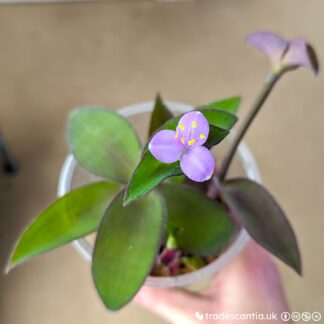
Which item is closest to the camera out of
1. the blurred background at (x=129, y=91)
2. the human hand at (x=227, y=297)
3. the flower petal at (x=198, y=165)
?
the flower petal at (x=198, y=165)

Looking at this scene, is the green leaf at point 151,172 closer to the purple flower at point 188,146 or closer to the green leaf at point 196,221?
the purple flower at point 188,146

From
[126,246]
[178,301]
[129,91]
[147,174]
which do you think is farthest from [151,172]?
[129,91]

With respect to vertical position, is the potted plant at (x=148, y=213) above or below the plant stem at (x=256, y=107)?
below

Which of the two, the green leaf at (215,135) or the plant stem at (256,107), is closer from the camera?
the green leaf at (215,135)

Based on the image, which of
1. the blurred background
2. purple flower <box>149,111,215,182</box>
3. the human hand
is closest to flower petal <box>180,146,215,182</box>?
purple flower <box>149,111,215,182</box>

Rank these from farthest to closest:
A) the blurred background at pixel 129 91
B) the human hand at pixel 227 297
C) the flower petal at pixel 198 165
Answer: the blurred background at pixel 129 91, the human hand at pixel 227 297, the flower petal at pixel 198 165

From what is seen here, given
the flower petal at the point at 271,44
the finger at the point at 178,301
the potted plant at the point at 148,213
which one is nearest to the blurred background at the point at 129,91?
the finger at the point at 178,301

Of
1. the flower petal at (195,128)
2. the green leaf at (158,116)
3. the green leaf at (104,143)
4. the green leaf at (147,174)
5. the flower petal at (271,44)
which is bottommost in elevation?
the green leaf at (104,143)
